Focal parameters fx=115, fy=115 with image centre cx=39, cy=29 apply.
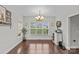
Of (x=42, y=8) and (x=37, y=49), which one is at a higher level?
(x=42, y=8)

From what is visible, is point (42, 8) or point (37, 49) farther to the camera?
point (37, 49)

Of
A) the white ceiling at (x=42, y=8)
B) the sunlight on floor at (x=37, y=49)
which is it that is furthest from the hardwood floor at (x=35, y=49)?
the white ceiling at (x=42, y=8)

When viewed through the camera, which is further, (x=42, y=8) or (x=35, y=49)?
(x=35, y=49)

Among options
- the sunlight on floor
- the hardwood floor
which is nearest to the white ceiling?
the hardwood floor

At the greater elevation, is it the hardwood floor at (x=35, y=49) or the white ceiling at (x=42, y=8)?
the white ceiling at (x=42, y=8)

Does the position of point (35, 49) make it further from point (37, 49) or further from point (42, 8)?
point (42, 8)

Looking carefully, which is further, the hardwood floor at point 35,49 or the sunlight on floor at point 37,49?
the sunlight on floor at point 37,49

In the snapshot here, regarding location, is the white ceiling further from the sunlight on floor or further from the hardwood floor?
the sunlight on floor

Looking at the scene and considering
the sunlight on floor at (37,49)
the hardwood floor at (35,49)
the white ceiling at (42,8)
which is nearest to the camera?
the white ceiling at (42,8)

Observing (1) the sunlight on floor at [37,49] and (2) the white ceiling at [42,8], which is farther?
(1) the sunlight on floor at [37,49]

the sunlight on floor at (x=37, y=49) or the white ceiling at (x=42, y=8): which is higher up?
the white ceiling at (x=42, y=8)

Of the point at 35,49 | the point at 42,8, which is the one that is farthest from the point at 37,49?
the point at 42,8

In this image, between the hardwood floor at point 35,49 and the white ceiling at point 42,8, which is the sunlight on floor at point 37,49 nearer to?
the hardwood floor at point 35,49

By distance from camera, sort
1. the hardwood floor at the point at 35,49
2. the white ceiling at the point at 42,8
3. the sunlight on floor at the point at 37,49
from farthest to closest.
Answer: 1. the sunlight on floor at the point at 37,49
2. the hardwood floor at the point at 35,49
3. the white ceiling at the point at 42,8
